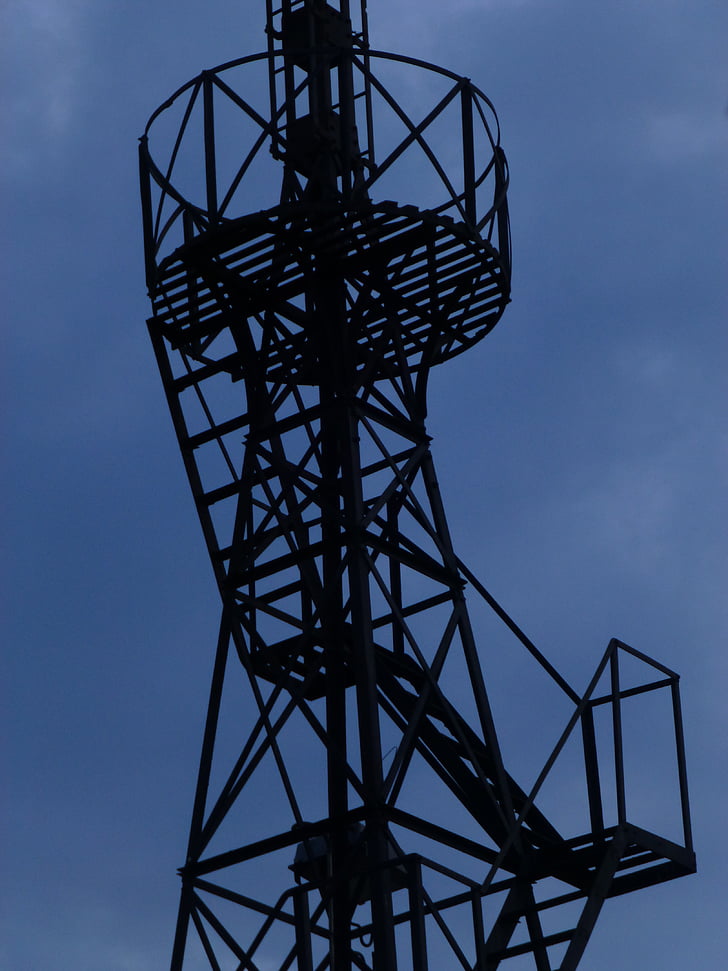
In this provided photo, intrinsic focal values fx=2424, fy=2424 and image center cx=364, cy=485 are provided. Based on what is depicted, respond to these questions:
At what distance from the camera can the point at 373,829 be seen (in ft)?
93.3

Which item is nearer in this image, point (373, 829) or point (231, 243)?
point (373, 829)

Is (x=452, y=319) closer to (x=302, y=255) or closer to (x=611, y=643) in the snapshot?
(x=302, y=255)

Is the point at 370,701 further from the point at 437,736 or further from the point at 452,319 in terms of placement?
the point at 452,319

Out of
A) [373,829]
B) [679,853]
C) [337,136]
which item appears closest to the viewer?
[373,829]

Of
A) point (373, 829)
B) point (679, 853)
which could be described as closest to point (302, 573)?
point (373, 829)

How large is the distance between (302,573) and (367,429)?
202 cm

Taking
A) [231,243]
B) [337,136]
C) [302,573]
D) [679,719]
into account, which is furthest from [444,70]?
[679,719]

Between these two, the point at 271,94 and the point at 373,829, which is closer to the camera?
the point at 373,829

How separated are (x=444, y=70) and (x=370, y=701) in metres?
8.75

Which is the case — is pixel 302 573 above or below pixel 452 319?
below

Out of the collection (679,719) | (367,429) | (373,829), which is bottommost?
(373,829)

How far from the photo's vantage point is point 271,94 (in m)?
32.2

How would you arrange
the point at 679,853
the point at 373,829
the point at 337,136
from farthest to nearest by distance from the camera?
the point at 337,136
the point at 679,853
the point at 373,829

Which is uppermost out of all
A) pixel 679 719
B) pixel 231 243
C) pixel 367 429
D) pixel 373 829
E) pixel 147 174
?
pixel 147 174
